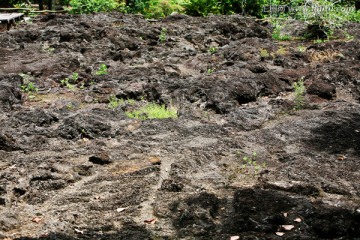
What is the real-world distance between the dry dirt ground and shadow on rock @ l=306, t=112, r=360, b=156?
30 millimetres

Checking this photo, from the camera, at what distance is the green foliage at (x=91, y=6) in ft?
59.6

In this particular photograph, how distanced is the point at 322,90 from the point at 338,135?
2.01 meters

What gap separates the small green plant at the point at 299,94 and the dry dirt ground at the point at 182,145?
0.41 feet

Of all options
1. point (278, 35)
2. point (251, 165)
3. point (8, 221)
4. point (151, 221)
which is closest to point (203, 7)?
point (278, 35)

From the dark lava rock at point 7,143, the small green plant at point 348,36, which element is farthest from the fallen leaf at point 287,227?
the small green plant at point 348,36

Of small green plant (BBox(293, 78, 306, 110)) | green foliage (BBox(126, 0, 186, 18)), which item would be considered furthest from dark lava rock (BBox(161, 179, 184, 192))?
green foliage (BBox(126, 0, 186, 18))

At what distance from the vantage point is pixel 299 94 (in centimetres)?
945

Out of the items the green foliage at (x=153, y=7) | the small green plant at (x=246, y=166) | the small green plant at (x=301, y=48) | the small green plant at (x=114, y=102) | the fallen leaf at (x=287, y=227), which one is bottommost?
the small green plant at (x=246, y=166)

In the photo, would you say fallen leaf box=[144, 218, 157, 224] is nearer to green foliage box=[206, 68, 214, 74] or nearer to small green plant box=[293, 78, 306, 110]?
small green plant box=[293, 78, 306, 110]

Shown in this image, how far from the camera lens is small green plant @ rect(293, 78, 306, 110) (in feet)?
29.1

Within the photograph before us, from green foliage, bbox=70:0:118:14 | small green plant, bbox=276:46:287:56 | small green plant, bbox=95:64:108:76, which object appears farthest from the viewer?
green foliage, bbox=70:0:118:14

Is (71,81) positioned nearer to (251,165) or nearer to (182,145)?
(182,145)

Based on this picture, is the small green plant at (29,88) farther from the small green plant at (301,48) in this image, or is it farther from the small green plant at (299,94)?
the small green plant at (301,48)

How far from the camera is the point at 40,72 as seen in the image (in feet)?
35.4
